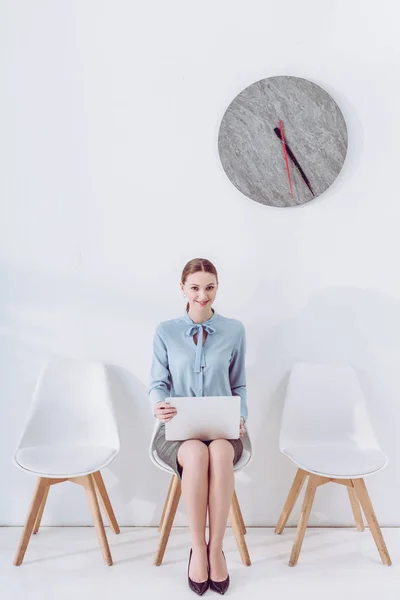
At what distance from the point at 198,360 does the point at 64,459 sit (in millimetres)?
619

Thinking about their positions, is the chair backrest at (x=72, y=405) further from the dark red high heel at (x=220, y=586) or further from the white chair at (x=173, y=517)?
the dark red high heel at (x=220, y=586)

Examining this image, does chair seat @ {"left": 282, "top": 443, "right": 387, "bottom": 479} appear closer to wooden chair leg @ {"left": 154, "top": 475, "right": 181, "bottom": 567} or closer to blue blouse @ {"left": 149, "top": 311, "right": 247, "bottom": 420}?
blue blouse @ {"left": 149, "top": 311, "right": 247, "bottom": 420}

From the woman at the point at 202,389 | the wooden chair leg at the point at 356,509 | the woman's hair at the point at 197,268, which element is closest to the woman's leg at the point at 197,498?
the woman at the point at 202,389

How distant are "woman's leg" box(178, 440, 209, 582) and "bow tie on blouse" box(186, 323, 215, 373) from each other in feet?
1.08

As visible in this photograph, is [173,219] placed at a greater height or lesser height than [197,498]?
greater

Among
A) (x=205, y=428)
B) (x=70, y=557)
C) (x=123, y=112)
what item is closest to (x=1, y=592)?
(x=70, y=557)

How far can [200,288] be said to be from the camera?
2.17 meters

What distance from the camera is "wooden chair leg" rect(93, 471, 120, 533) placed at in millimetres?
2314

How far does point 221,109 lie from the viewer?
242cm

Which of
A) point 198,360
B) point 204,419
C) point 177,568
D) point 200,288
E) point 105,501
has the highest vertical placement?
point 200,288

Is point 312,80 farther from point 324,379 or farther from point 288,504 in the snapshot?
point 288,504

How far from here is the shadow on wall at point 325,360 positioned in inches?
97.6

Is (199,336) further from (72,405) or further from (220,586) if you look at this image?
(220,586)

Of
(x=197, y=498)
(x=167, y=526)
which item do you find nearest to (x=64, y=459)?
(x=167, y=526)
